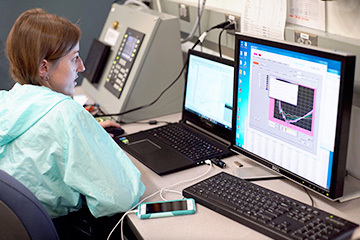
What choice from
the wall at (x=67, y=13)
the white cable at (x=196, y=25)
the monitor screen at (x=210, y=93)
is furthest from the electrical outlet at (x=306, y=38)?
the wall at (x=67, y=13)

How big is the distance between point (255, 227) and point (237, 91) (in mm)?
435

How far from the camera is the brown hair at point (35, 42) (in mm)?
1275

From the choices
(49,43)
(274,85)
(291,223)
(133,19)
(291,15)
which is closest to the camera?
(291,223)

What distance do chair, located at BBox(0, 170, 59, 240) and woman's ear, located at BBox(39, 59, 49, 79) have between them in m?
0.40

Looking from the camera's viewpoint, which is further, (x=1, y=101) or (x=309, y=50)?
(x=1, y=101)

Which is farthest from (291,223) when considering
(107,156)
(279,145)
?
(107,156)

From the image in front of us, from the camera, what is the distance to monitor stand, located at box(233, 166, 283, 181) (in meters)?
1.28

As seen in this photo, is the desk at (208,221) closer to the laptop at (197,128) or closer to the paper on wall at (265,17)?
the laptop at (197,128)

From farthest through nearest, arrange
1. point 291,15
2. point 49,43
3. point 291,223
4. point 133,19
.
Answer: point 133,19, point 291,15, point 49,43, point 291,223

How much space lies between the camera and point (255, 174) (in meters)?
1.30

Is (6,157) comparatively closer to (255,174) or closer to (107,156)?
(107,156)

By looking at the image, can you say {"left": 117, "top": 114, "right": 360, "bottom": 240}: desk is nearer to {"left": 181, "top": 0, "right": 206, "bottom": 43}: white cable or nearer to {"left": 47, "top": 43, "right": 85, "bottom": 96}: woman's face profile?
{"left": 47, "top": 43, "right": 85, "bottom": 96}: woman's face profile

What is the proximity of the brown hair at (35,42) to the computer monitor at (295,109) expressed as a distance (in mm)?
527

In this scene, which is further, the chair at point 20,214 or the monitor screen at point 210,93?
the monitor screen at point 210,93
